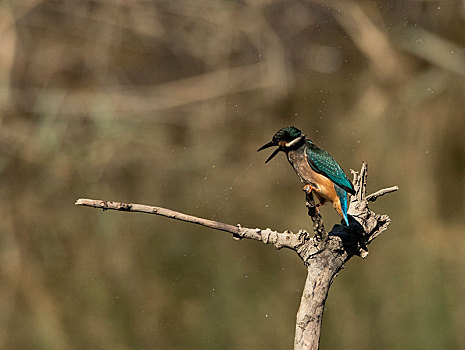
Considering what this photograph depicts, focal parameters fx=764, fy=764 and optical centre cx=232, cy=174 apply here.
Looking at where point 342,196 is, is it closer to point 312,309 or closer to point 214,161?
point 312,309

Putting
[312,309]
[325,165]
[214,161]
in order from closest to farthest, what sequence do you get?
[312,309], [325,165], [214,161]

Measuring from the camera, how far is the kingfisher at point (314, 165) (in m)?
1.37

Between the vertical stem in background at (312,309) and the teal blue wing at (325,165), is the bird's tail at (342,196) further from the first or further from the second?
the vertical stem in background at (312,309)

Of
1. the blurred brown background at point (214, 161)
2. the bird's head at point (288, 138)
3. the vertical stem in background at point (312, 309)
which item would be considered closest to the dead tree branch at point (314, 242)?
the vertical stem in background at point (312, 309)

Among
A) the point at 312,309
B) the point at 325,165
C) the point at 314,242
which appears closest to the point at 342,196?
the point at 325,165

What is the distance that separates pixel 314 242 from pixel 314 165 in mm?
239

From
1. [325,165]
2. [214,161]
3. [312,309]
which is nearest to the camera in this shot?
[312,309]

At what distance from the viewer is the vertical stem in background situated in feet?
3.56

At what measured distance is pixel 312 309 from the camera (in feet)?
3.60

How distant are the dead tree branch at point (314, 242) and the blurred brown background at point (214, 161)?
58.7 inches

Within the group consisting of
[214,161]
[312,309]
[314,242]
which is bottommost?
[312,309]

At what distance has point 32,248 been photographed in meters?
3.37

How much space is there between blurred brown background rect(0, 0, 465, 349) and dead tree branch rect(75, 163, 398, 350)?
4.89 ft

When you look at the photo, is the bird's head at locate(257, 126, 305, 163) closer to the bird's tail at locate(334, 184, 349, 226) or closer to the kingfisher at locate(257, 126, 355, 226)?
the kingfisher at locate(257, 126, 355, 226)
